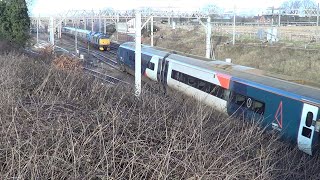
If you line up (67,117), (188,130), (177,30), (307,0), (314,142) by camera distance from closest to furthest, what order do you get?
(67,117) < (188,130) < (314,142) < (177,30) < (307,0)

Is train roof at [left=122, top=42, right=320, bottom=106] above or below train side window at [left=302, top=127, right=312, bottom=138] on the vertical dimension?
above

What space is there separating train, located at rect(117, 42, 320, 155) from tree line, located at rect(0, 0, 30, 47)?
52.2 ft

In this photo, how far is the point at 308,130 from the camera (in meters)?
9.70

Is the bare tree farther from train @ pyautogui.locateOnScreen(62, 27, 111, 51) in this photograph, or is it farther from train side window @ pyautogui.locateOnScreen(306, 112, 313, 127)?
train side window @ pyautogui.locateOnScreen(306, 112, 313, 127)

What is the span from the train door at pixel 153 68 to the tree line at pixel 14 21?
13690mm

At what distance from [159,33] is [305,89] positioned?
52.3m

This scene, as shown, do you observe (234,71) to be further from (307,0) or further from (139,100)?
(307,0)

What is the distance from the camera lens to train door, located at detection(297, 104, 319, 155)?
373 inches

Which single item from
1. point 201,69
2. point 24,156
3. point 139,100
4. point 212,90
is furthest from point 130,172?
point 201,69

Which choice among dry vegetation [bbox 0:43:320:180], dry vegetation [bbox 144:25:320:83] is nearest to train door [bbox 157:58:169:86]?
dry vegetation [bbox 144:25:320:83]

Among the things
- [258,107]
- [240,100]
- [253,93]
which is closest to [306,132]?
[258,107]

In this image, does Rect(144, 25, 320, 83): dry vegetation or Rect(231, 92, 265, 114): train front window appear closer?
Rect(231, 92, 265, 114): train front window

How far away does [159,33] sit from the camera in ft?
203

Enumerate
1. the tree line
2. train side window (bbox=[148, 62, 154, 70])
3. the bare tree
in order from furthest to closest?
the bare tree, the tree line, train side window (bbox=[148, 62, 154, 70])
